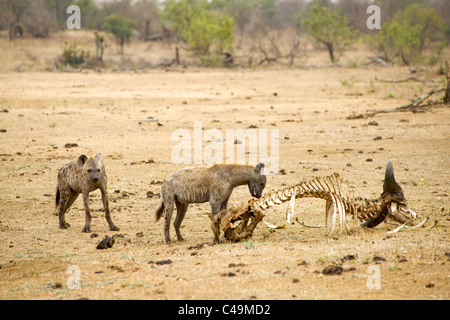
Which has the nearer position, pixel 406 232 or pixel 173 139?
pixel 406 232

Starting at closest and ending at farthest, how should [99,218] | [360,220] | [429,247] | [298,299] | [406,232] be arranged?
[298,299]
[429,247]
[406,232]
[360,220]
[99,218]

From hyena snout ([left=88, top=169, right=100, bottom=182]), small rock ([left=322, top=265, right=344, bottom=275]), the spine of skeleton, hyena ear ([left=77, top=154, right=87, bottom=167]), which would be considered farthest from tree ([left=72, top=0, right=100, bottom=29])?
small rock ([left=322, top=265, right=344, bottom=275])

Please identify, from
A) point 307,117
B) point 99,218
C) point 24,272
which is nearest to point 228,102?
point 307,117

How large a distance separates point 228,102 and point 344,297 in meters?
16.5

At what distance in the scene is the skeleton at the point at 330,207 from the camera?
6.89m

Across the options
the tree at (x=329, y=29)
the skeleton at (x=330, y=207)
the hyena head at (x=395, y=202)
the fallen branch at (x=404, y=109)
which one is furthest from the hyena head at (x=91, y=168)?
the tree at (x=329, y=29)

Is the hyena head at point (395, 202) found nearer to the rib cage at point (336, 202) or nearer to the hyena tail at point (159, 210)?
the rib cage at point (336, 202)

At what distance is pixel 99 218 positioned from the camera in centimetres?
918

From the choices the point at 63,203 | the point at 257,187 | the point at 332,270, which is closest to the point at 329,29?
the point at 63,203

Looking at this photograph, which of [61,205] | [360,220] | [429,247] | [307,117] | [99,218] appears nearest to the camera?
[429,247]

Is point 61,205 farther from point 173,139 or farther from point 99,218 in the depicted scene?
point 173,139

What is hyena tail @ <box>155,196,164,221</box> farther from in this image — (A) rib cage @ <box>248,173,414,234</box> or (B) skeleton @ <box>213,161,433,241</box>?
(A) rib cage @ <box>248,173,414,234</box>

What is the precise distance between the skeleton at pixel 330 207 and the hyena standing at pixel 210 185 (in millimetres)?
412

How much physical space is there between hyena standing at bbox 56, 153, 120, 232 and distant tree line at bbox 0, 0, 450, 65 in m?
26.2
